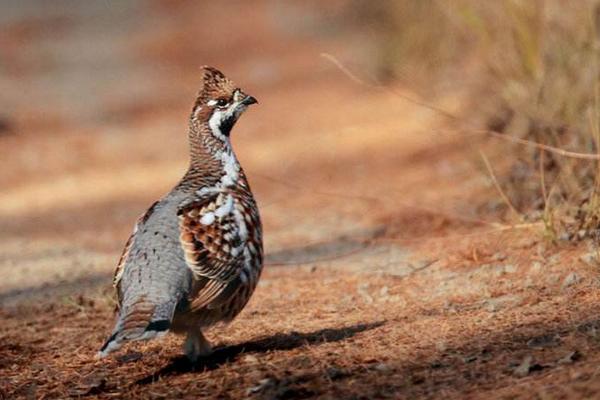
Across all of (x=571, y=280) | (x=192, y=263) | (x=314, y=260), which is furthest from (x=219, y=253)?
(x=314, y=260)

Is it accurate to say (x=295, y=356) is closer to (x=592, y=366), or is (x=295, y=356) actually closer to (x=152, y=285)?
(x=152, y=285)

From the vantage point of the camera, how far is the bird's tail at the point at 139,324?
5801 millimetres

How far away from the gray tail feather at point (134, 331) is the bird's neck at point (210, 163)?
1.22 meters

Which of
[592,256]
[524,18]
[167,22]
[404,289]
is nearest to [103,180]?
[524,18]

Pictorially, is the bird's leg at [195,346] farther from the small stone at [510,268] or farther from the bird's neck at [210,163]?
the small stone at [510,268]

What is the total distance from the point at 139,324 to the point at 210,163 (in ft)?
5.07

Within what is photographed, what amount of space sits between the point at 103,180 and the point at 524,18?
23.5 feet

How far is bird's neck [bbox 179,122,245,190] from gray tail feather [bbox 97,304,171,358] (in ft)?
4.00

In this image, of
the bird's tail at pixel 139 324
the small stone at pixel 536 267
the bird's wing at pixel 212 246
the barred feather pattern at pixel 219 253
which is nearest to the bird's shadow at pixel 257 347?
the barred feather pattern at pixel 219 253

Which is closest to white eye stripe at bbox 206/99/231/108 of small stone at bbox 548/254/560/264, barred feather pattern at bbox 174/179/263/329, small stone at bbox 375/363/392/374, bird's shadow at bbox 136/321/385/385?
barred feather pattern at bbox 174/179/263/329

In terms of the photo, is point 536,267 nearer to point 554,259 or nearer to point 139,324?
point 554,259

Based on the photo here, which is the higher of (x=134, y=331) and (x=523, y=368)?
(x=134, y=331)

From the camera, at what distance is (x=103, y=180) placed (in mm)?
15734

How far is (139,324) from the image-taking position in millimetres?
5883
